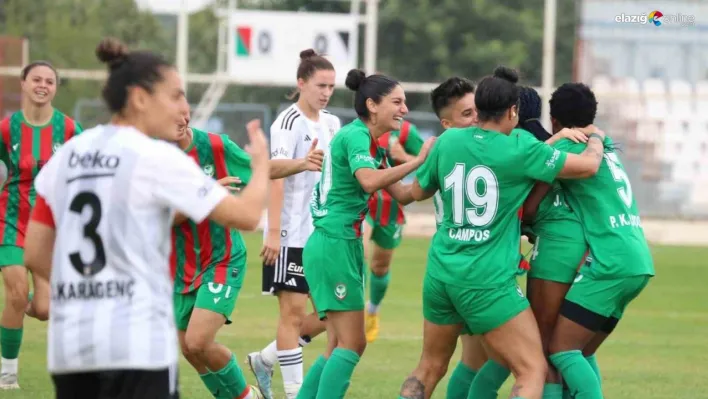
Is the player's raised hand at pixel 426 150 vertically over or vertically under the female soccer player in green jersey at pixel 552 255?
over

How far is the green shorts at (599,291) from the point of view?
239 inches

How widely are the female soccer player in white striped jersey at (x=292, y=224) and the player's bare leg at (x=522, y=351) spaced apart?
7.35 ft

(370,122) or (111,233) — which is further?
(370,122)

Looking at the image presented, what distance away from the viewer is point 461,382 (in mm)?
6688

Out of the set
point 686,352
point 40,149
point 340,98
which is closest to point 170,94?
point 40,149

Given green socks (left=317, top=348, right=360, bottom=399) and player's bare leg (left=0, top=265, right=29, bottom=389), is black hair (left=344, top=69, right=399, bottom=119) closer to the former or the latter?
green socks (left=317, top=348, right=360, bottom=399)

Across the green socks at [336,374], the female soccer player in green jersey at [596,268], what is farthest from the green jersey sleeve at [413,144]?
the female soccer player in green jersey at [596,268]

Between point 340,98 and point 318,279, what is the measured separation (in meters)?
26.5

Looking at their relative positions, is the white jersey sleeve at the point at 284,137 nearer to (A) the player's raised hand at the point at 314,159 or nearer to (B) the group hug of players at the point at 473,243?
(B) the group hug of players at the point at 473,243

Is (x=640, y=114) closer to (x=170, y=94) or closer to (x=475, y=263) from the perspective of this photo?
(x=475, y=263)

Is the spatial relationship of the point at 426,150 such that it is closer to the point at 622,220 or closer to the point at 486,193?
the point at 486,193

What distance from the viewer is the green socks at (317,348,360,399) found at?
258 inches

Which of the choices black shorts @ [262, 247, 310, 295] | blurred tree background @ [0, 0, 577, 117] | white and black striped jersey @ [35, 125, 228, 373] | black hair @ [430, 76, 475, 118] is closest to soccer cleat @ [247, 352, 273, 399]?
black shorts @ [262, 247, 310, 295]

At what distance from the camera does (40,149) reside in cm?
839
